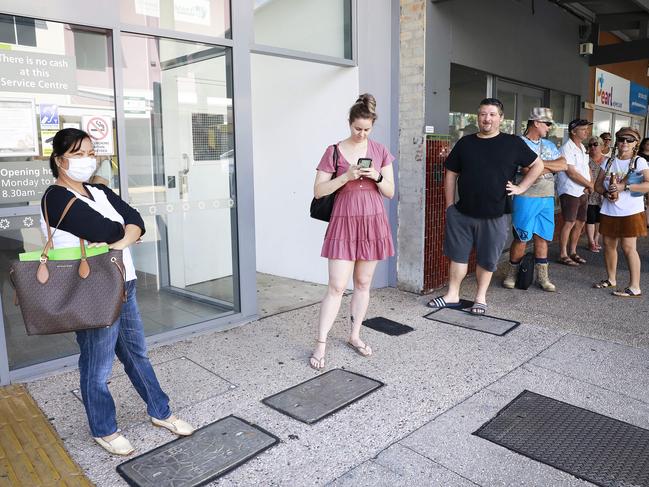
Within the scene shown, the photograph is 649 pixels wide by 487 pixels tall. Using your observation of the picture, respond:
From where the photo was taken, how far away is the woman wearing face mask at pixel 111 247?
7.85ft

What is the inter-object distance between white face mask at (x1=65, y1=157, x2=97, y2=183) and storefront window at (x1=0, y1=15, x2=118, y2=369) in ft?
3.93

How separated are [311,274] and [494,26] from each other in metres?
3.75

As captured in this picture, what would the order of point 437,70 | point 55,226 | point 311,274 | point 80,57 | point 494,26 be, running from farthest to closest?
point 494,26
point 311,274
point 437,70
point 80,57
point 55,226

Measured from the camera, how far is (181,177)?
173 inches

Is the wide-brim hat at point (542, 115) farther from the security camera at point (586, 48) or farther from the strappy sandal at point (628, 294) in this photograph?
the security camera at point (586, 48)

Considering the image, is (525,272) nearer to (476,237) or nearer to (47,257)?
(476,237)

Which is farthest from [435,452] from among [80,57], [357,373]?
[80,57]

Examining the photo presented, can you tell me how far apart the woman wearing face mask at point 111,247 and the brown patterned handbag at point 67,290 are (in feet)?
0.19

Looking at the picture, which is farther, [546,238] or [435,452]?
[546,238]

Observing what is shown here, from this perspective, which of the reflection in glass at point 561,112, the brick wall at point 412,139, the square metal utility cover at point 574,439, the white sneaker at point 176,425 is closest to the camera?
the square metal utility cover at point 574,439

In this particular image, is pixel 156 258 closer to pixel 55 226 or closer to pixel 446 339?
pixel 55 226

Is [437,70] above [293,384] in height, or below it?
above

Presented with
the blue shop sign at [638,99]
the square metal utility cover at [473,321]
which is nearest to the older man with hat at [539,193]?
the square metal utility cover at [473,321]

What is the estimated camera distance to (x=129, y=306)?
271 cm
